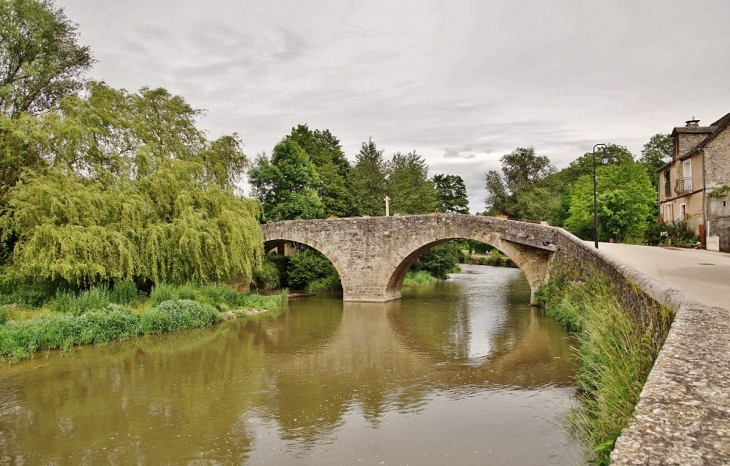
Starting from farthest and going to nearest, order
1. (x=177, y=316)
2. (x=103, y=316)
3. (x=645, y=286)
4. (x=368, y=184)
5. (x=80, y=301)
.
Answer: (x=368, y=184)
(x=177, y=316)
(x=80, y=301)
(x=103, y=316)
(x=645, y=286)

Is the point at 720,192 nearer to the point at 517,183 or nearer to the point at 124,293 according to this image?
the point at 124,293

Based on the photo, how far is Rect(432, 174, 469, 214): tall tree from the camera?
48000mm

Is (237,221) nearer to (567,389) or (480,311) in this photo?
(480,311)

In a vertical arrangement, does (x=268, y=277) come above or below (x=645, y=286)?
below

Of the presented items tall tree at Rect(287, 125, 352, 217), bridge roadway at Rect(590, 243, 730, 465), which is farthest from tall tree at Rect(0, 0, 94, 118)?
bridge roadway at Rect(590, 243, 730, 465)

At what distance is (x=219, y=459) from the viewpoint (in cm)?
627

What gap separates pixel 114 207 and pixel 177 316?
3302 mm

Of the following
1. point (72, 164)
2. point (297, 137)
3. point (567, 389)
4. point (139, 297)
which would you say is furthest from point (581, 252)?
point (297, 137)

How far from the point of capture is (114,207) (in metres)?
14.6

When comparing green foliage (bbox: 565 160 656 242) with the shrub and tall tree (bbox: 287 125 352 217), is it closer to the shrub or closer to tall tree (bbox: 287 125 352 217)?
tall tree (bbox: 287 125 352 217)

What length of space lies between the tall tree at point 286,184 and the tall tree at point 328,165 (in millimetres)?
1971

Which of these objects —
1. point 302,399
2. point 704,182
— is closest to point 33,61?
point 302,399

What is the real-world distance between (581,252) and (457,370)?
17.9ft

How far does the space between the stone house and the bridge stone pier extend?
5956mm
